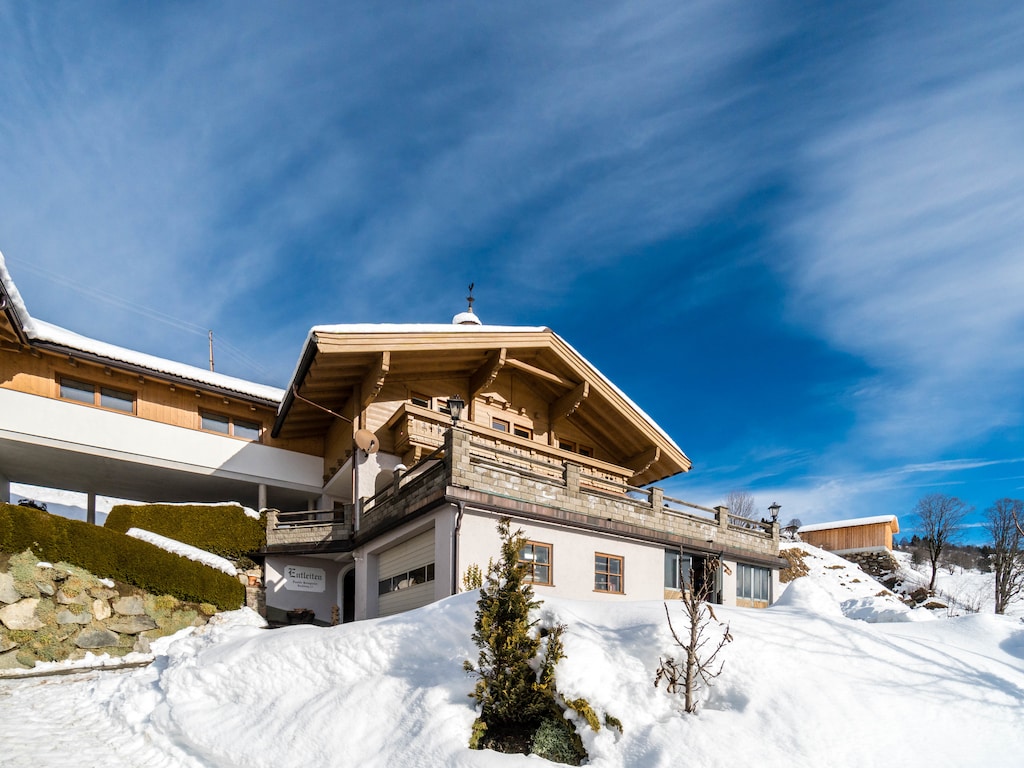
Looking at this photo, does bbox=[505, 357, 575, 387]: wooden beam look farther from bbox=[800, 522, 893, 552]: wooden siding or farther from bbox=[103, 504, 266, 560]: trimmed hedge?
bbox=[800, 522, 893, 552]: wooden siding

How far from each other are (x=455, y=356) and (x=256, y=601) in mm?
8570

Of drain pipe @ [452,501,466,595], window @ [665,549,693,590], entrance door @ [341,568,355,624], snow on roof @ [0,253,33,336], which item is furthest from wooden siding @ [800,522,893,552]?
snow on roof @ [0,253,33,336]

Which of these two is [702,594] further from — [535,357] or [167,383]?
[167,383]

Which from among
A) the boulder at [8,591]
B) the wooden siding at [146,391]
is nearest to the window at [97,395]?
the wooden siding at [146,391]

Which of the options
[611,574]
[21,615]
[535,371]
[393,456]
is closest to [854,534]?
[535,371]

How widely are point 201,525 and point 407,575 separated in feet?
24.0

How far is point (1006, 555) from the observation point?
27.8 meters

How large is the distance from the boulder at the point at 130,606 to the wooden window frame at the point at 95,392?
848 centimetres

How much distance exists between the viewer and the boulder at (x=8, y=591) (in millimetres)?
13023

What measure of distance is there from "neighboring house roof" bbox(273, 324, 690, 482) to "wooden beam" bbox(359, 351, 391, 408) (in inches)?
1.1

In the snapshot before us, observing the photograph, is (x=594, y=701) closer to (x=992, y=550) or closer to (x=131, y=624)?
(x=131, y=624)

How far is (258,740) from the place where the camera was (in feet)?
25.6

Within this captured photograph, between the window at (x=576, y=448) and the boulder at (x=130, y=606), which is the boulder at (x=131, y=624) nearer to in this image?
the boulder at (x=130, y=606)

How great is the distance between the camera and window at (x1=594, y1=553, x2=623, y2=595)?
1606 cm
